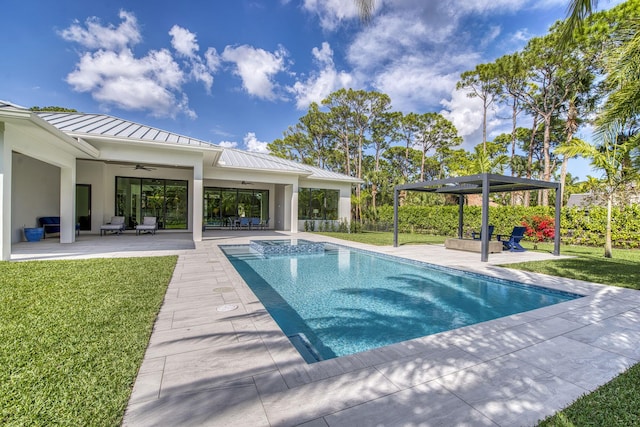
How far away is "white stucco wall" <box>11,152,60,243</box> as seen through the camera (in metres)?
10.5

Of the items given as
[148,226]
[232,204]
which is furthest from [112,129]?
[232,204]

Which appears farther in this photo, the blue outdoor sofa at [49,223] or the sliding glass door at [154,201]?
the sliding glass door at [154,201]

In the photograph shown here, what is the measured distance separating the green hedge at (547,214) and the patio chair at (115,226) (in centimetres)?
1659

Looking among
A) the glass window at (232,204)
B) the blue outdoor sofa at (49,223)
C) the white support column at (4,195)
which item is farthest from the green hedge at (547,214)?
the blue outdoor sofa at (49,223)

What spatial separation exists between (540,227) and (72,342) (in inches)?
696

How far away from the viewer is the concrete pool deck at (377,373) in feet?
6.77

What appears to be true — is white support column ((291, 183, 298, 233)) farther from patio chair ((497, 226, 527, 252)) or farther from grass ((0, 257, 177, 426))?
grass ((0, 257, 177, 426))

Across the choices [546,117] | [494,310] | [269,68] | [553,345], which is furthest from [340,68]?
[553,345]

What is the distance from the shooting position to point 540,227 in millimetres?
14359

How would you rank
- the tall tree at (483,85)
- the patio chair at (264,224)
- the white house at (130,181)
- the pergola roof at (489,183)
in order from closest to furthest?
the white house at (130,181) < the pergola roof at (489,183) < the patio chair at (264,224) < the tall tree at (483,85)

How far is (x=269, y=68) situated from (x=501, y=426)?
870 inches

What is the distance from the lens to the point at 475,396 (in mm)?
2309

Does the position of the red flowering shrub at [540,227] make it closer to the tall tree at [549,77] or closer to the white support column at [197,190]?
the tall tree at [549,77]

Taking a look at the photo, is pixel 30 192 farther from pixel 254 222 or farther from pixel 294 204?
pixel 294 204
